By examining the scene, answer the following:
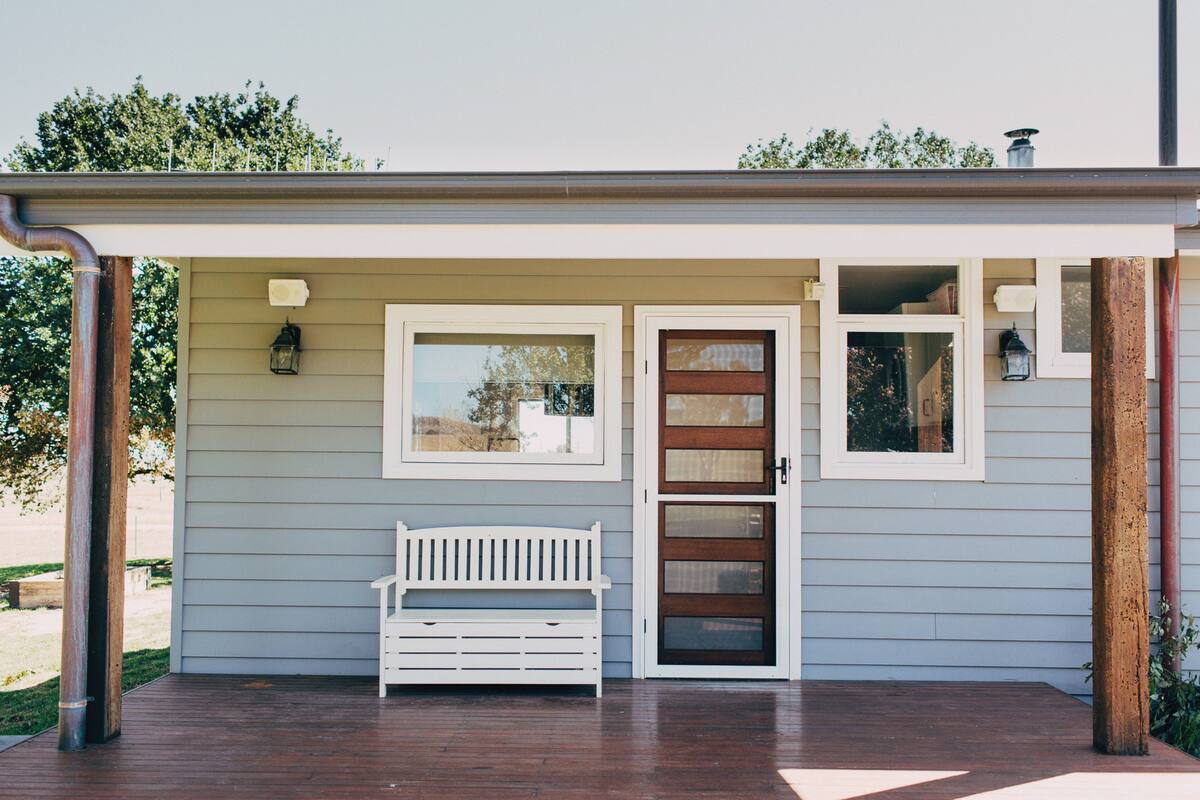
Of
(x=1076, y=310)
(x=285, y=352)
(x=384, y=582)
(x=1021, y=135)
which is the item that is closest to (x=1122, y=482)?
(x=1076, y=310)

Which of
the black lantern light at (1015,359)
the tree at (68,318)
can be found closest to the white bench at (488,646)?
the black lantern light at (1015,359)

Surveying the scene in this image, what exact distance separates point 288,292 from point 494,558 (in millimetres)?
1684

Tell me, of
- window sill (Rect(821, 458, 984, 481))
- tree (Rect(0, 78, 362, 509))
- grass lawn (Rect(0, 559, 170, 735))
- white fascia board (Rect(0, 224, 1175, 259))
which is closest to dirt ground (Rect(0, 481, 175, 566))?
tree (Rect(0, 78, 362, 509))

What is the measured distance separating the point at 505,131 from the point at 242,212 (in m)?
11.6

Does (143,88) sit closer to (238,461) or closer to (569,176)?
(238,461)

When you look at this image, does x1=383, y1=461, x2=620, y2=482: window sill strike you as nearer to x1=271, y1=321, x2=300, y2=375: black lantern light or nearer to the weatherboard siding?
the weatherboard siding

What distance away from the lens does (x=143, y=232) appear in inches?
137

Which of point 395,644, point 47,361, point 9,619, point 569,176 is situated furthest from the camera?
point 47,361

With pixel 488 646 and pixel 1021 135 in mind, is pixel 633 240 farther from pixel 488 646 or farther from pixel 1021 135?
pixel 1021 135

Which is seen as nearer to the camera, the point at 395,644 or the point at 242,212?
the point at 242,212

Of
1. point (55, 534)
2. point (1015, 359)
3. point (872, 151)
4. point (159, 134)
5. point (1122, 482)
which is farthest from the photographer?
point (872, 151)

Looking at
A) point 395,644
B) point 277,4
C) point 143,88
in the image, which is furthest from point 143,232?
point 277,4

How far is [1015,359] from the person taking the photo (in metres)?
4.54

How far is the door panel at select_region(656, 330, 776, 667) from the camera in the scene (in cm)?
465
